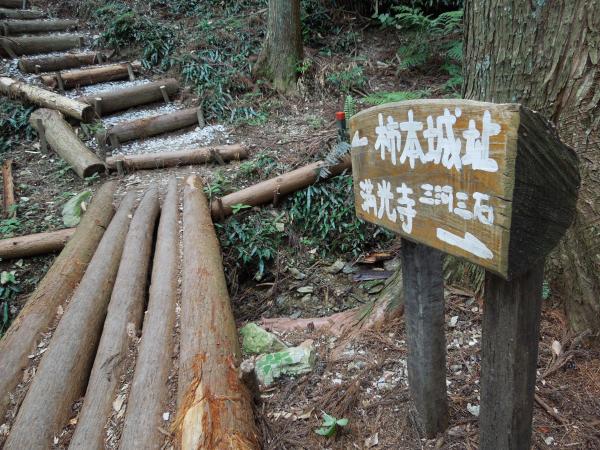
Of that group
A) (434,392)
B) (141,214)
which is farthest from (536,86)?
(141,214)

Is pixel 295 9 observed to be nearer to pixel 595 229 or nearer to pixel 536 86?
pixel 536 86

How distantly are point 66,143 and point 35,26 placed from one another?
5.77 meters

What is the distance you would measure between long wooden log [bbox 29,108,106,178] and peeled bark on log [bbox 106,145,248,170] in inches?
Result: 12.5

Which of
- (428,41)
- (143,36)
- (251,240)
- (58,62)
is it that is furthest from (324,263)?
(58,62)

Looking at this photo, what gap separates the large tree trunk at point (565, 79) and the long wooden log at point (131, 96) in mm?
6703

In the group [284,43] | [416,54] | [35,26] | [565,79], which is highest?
[35,26]

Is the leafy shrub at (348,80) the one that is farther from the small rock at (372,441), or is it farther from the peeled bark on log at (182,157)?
the small rock at (372,441)

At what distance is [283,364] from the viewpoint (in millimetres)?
2676

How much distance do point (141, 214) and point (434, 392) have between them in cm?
361

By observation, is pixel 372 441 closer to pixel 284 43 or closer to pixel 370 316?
pixel 370 316

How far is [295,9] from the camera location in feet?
24.9

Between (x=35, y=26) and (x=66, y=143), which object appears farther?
(x=35, y=26)

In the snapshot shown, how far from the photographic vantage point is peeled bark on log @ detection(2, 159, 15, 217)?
5234 millimetres

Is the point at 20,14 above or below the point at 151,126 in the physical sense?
above
